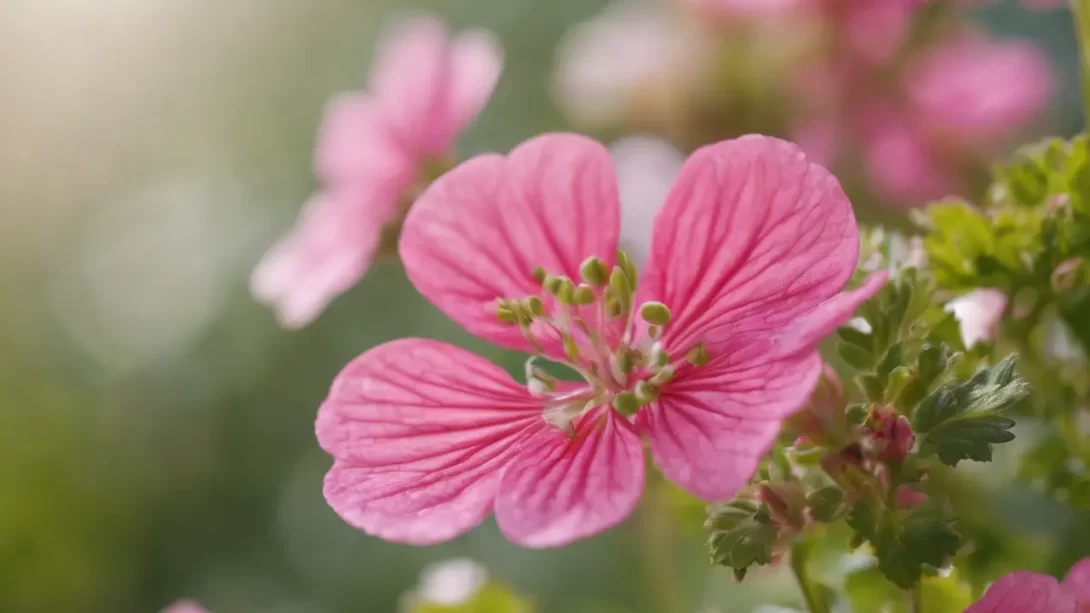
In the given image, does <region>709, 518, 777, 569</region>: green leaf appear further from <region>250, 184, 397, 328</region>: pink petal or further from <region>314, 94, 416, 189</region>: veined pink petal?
<region>314, 94, 416, 189</region>: veined pink petal

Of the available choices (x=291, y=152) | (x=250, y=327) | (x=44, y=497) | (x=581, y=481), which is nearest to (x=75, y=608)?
(x=44, y=497)

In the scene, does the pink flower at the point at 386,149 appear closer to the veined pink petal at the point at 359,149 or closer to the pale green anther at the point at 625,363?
the veined pink petal at the point at 359,149

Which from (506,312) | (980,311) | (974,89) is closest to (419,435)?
(506,312)

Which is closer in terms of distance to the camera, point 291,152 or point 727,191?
point 727,191

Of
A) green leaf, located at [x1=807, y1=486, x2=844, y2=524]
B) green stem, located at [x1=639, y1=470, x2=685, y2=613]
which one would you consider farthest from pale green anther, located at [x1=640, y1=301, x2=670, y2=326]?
green stem, located at [x1=639, y1=470, x2=685, y2=613]

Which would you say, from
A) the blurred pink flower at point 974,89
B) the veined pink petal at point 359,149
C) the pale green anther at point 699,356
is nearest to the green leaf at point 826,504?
the pale green anther at point 699,356

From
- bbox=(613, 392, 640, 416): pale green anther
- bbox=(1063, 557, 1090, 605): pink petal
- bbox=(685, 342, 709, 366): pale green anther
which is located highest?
bbox=(685, 342, 709, 366): pale green anther

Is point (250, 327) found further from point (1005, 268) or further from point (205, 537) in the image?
point (1005, 268)
